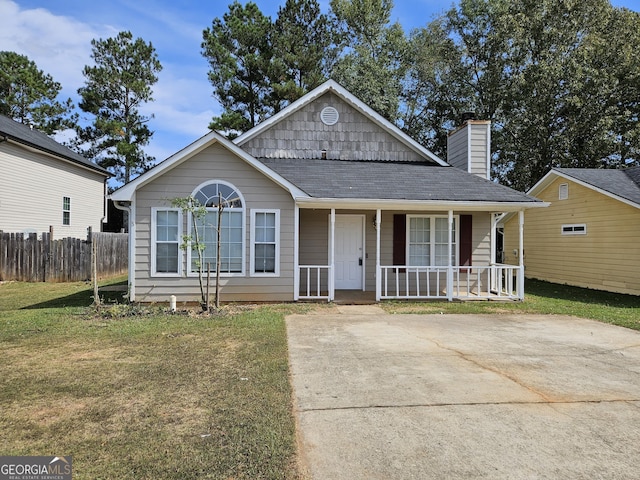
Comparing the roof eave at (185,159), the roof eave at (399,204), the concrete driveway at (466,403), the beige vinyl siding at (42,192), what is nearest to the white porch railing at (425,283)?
the roof eave at (399,204)

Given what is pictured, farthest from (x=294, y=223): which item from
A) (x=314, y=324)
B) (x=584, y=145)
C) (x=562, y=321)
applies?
(x=584, y=145)

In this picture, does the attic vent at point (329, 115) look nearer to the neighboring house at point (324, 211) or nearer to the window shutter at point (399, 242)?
the neighboring house at point (324, 211)

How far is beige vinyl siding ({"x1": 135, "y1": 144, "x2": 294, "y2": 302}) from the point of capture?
9.62 m

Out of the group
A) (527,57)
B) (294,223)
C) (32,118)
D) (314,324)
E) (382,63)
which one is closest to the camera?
(314,324)

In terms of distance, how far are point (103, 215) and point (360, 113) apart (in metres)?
17.2

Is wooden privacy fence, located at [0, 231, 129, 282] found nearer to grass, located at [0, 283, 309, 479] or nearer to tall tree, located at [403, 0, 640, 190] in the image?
grass, located at [0, 283, 309, 479]

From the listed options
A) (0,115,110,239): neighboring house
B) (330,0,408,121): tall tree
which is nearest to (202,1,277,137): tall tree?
(330,0,408,121): tall tree

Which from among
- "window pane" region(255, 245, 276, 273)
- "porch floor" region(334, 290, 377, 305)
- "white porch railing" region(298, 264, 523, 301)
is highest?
"window pane" region(255, 245, 276, 273)

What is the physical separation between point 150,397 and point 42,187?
17.2 m

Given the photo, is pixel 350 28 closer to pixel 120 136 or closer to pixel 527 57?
pixel 527 57

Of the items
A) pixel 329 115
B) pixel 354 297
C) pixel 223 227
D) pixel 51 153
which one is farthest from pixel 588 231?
pixel 51 153

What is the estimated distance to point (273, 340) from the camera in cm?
643

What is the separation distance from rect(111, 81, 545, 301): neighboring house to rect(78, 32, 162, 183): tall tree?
20.1m

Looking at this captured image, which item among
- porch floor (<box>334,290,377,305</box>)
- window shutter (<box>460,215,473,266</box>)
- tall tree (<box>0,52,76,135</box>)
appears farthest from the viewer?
tall tree (<box>0,52,76,135</box>)
